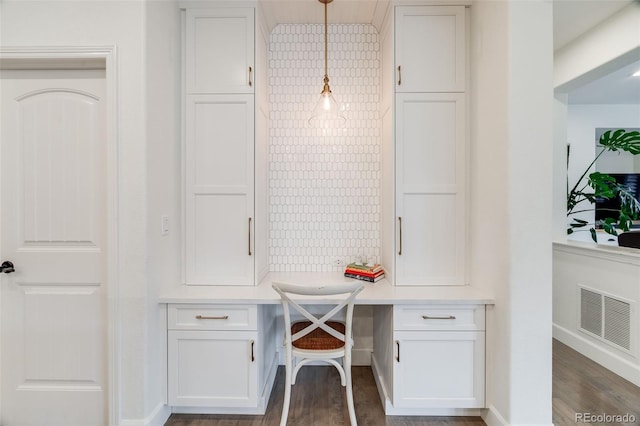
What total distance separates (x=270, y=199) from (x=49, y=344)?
170 centimetres

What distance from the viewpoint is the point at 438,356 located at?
5.89 feet

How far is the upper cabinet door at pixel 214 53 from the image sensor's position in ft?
6.75

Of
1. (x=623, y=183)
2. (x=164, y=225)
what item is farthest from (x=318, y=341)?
(x=623, y=183)

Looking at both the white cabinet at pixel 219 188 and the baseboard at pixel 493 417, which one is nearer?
the baseboard at pixel 493 417

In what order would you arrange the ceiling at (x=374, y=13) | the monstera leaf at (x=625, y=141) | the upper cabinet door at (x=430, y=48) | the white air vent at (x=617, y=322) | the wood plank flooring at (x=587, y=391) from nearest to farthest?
the wood plank flooring at (x=587, y=391), the upper cabinet door at (x=430, y=48), the ceiling at (x=374, y=13), the white air vent at (x=617, y=322), the monstera leaf at (x=625, y=141)

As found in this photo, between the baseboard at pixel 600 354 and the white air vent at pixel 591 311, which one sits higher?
the white air vent at pixel 591 311

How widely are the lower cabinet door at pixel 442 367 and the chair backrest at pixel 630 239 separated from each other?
172 cm

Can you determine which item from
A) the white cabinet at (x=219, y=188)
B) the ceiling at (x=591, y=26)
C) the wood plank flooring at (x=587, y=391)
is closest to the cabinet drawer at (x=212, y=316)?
the white cabinet at (x=219, y=188)

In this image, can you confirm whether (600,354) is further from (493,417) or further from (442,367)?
(442,367)

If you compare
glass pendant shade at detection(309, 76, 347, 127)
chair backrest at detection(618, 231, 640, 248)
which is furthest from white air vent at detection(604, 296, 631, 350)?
glass pendant shade at detection(309, 76, 347, 127)

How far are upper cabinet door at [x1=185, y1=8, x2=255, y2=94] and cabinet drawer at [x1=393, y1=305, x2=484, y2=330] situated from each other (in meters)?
1.87

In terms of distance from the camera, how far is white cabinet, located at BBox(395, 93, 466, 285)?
204 centimetres

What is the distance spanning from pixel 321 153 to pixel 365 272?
107 cm

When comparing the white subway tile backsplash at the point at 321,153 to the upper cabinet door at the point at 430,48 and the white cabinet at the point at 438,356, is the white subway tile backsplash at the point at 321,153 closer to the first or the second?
the upper cabinet door at the point at 430,48
